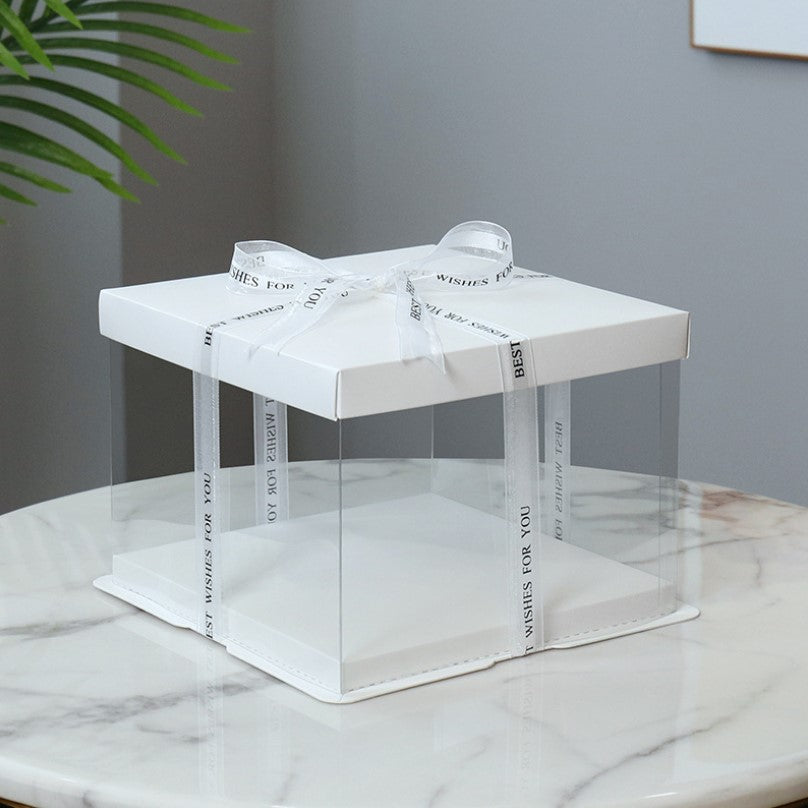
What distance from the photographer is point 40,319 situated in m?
2.29

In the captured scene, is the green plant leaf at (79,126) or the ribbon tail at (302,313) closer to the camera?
the ribbon tail at (302,313)

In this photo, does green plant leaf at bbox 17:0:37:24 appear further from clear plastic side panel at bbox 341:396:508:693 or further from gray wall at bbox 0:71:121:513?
gray wall at bbox 0:71:121:513

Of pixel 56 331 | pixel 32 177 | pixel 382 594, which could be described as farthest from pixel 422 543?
pixel 56 331

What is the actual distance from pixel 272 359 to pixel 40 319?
156 centimetres

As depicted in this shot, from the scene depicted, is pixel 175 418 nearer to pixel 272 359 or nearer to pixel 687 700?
pixel 272 359

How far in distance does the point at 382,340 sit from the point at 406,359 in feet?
0.12

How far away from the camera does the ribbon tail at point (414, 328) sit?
0.82 metres

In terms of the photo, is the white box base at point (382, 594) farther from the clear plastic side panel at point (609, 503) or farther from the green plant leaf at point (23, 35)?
the green plant leaf at point (23, 35)

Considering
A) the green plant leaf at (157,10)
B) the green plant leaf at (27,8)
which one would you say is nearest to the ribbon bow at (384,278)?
the green plant leaf at (157,10)

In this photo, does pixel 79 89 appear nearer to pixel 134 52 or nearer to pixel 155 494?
pixel 134 52

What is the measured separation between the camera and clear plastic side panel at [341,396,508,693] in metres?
0.84

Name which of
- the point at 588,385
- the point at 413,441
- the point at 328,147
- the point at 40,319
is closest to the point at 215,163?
the point at 328,147

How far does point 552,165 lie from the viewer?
181cm

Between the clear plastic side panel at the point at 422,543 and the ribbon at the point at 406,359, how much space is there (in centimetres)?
2
